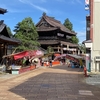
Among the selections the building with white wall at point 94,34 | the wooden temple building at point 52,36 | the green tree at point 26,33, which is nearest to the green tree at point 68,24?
the wooden temple building at point 52,36

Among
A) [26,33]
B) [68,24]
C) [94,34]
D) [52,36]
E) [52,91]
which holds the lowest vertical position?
[52,91]

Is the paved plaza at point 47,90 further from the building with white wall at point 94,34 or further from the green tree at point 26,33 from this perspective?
the green tree at point 26,33

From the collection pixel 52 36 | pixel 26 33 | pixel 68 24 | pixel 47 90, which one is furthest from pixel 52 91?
pixel 68 24

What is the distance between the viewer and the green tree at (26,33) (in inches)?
1625

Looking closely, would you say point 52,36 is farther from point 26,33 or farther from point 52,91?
point 52,91

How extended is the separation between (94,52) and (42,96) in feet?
54.8

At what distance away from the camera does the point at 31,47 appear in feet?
137

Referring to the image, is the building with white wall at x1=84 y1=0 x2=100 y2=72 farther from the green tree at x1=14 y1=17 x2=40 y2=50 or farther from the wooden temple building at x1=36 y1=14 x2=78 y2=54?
the wooden temple building at x1=36 y1=14 x2=78 y2=54

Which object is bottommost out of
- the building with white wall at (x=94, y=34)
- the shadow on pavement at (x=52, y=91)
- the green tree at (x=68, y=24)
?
the shadow on pavement at (x=52, y=91)

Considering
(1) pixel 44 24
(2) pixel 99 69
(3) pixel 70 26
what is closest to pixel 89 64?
(2) pixel 99 69

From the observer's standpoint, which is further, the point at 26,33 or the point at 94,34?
the point at 26,33

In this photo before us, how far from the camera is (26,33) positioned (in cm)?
4247

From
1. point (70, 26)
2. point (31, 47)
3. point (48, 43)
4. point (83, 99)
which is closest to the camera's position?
point (83, 99)

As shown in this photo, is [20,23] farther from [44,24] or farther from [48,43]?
[44,24]
